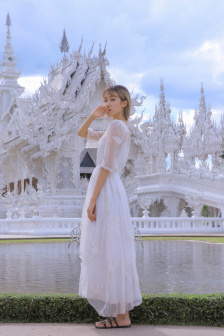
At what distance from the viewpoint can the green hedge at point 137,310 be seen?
404 cm

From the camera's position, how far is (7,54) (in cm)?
3944

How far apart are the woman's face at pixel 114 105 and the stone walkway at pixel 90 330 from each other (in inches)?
61.2

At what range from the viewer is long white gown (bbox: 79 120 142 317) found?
3844mm

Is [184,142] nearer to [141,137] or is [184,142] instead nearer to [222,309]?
[141,137]

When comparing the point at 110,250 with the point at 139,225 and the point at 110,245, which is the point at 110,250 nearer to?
the point at 110,245

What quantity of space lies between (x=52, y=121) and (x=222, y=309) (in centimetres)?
2363

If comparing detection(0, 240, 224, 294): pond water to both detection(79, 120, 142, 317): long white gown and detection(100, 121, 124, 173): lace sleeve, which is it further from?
detection(100, 121, 124, 173): lace sleeve

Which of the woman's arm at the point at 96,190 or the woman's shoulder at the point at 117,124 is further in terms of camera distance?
the woman's shoulder at the point at 117,124

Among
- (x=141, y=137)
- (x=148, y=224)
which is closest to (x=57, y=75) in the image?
(x=141, y=137)

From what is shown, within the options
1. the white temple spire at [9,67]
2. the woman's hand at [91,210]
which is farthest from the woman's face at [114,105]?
the white temple spire at [9,67]

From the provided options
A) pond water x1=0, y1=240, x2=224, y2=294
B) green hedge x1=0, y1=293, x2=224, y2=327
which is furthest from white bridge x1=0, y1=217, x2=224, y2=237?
green hedge x1=0, y1=293, x2=224, y2=327

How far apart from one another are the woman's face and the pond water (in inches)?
87.6

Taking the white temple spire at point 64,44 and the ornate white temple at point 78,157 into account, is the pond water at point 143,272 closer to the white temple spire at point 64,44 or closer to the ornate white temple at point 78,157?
the ornate white temple at point 78,157

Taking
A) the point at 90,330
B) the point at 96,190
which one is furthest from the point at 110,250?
the point at 90,330
